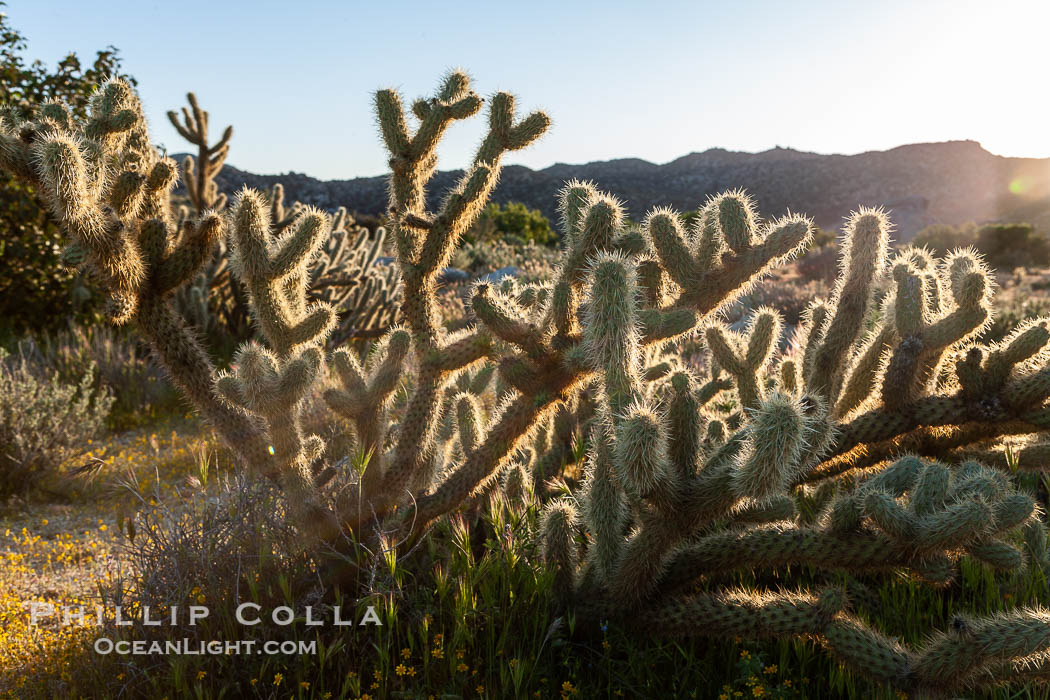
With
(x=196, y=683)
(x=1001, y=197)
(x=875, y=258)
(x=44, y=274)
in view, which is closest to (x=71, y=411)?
(x=44, y=274)

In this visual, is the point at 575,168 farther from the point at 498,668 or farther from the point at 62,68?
the point at 498,668

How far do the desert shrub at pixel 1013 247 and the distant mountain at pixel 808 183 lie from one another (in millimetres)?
25977

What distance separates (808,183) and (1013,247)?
42.8m

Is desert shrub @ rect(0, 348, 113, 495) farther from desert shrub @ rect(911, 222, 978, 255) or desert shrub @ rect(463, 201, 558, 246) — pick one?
desert shrub @ rect(911, 222, 978, 255)

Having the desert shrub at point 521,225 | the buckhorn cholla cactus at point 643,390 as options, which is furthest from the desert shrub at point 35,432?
the desert shrub at point 521,225

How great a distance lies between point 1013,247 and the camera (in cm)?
2483

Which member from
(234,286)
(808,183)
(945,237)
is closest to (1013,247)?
(945,237)

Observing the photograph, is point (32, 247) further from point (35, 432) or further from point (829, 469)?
point (829, 469)

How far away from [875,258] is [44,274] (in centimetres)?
1091

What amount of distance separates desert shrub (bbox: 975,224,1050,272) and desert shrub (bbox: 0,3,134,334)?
26274 millimetres

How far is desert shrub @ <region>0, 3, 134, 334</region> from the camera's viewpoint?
32.2ft

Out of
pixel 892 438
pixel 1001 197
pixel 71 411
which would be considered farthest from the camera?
pixel 1001 197

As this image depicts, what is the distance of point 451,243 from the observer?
3473 mm

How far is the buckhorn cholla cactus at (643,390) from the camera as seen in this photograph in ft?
8.01
